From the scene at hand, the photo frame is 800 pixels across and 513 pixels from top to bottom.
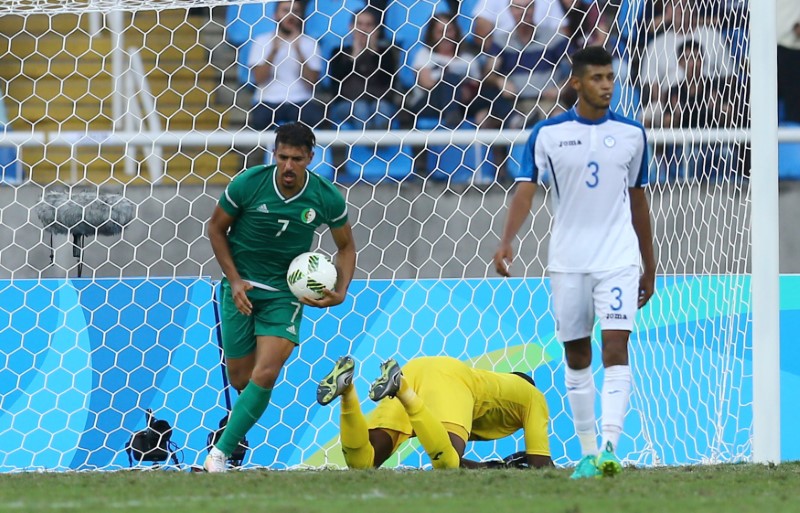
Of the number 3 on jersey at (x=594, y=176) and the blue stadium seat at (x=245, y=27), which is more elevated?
the blue stadium seat at (x=245, y=27)

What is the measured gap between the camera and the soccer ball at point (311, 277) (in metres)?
5.80

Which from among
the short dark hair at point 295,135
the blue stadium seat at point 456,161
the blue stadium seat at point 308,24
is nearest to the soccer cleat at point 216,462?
the short dark hair at point 295,135

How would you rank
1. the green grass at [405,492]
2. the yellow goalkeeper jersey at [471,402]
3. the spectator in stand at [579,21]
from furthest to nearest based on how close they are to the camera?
the spectator in stand at [579,21], the yellow goalkeeper jersey at [471,402], the green grass at [405,492]

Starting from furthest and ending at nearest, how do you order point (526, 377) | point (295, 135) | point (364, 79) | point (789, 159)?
1. point (789, 159)
2. point (364, 79)
3. point (526, 377)
4. point (295, 135)

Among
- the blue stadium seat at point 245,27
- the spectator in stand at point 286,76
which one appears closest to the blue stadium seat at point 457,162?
the spectator in stand at point 286,76

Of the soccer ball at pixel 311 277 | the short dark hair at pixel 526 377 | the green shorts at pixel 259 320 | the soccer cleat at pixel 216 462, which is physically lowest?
the soccer cleat at pixel 216 462

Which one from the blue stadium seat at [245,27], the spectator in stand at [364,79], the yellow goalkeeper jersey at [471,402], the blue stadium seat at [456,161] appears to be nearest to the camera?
the yellow goalkeeper jersey at [471,402]

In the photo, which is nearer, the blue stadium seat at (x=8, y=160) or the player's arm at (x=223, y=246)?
the player's arm at (x=223, y=246)

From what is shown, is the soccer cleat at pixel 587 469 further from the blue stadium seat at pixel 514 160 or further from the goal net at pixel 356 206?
the blue stadium seat at pixel 514 160

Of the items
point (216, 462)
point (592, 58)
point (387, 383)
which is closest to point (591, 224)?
point (592, 58)

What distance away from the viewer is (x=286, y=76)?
334 inches

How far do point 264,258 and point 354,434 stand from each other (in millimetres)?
864

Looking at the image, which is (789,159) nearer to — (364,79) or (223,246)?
(364,79)

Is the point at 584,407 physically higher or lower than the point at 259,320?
lower
